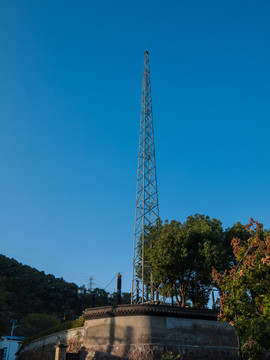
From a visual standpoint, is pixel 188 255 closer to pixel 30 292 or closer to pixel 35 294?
pixel 35 294

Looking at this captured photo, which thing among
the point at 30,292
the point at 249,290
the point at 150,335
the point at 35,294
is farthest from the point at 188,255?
the point at 30,292

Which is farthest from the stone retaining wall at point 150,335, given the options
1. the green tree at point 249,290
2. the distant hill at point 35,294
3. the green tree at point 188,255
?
the distant hill at point 35,294

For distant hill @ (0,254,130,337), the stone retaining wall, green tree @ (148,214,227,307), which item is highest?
distant hill @ (0,254,130,337)

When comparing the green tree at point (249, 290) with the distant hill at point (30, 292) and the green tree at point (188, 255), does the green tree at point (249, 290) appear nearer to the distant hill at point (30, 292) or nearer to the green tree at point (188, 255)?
the green tree at point (188, 255)

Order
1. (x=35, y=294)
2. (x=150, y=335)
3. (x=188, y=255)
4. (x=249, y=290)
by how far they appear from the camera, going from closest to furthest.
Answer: (x=249, y=290)
(x=150, y=335)
(x=188, y=255)
(x=35, y=294)

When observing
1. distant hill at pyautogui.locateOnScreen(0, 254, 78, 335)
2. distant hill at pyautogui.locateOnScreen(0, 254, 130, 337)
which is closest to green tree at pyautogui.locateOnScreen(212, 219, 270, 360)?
distant hill at pyautogui.locateOnScreen(0, 254, 130, 337)

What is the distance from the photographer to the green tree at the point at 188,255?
1241 inches

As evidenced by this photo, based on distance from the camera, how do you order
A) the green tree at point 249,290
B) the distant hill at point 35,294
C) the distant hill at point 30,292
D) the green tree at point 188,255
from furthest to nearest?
the distant hill at point 30,292 → the distant hill at point 35,294 → the green tree at point 188,255 → the green tree at point 249,290

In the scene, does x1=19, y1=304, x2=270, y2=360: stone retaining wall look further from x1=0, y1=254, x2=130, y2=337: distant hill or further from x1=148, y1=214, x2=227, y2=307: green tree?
x1=0, y1=254, x2=130, y2=337: distant hill

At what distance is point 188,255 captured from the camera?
32.1 meters

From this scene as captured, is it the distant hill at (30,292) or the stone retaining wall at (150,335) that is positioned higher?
the distant hill at (30,292)

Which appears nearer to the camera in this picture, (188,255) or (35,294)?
(188,255)

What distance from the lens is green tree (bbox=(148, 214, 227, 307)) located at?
31531 millimetres

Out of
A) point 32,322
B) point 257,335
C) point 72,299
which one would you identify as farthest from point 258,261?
point 72,299
